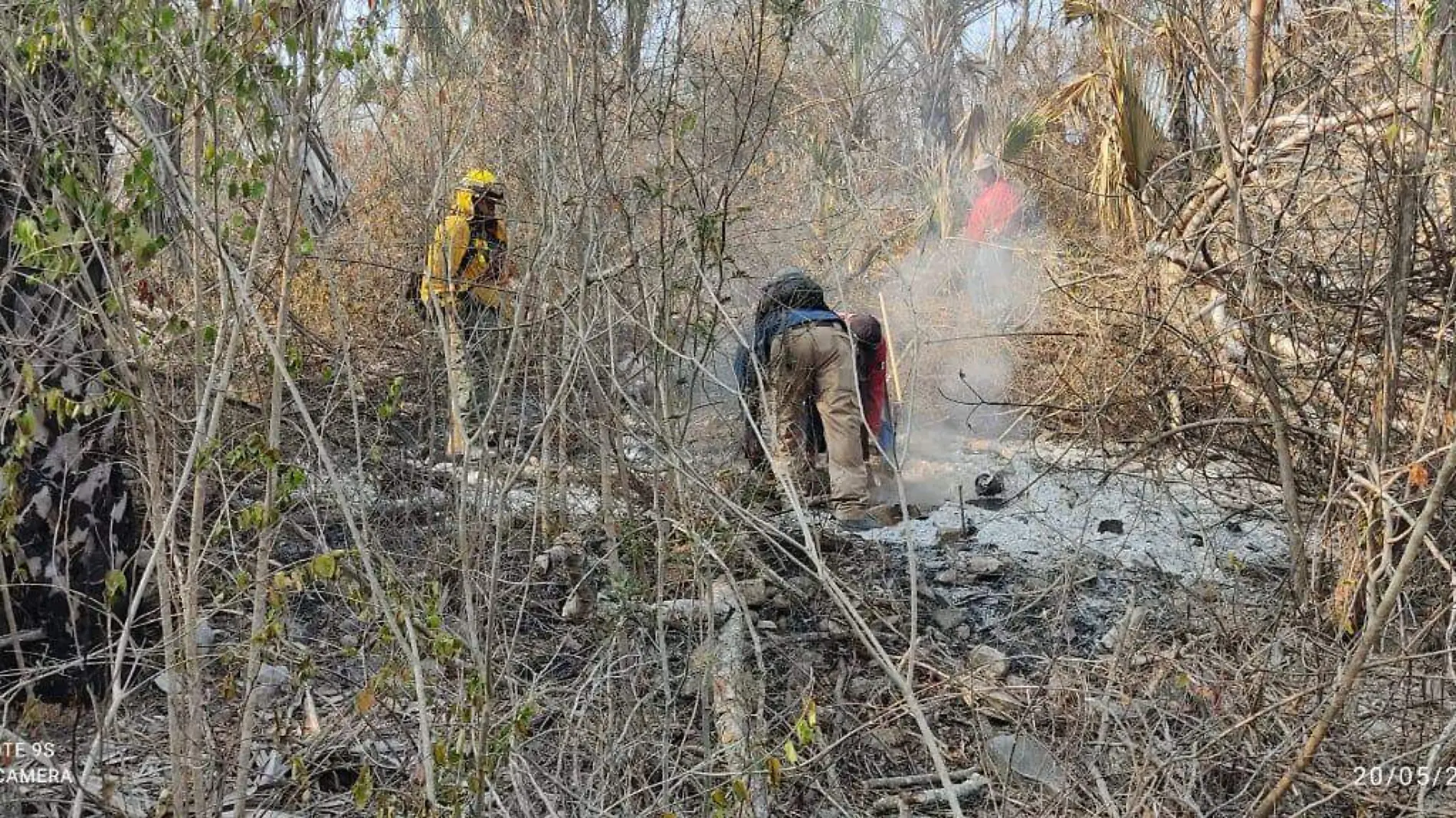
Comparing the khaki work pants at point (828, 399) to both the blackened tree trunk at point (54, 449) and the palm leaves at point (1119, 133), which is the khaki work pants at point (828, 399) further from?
the blackened tree trunk at point (54, 449)

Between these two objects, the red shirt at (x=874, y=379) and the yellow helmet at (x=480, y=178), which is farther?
the red shirt at (x=874, y=379)

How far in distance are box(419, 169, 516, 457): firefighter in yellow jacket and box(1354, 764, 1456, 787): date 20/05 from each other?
2.27 m

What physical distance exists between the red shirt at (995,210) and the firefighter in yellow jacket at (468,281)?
636 cm

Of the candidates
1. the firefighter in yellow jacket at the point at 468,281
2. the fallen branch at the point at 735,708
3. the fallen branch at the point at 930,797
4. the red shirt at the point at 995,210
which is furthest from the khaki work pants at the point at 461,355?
the red shirt at the point at 995,210

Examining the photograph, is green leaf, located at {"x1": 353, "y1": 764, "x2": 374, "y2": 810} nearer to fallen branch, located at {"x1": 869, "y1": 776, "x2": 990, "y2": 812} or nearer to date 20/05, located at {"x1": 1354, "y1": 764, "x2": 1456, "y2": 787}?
fallen branch, located at {"x1": 869, "y1": 776, "x2": 990, "y2": 812}

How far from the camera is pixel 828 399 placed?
6383 millimetres

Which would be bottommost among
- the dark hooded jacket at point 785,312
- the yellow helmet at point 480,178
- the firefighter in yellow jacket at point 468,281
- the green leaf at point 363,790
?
the green leaf at point 363,790

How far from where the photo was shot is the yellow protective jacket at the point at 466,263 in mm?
3352

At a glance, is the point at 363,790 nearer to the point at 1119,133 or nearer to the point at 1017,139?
the point at 1119,133

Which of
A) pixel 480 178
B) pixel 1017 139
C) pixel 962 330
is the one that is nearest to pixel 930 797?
pixel 480 178

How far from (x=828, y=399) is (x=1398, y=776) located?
12.8ft

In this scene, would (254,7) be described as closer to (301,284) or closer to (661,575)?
(661,575)

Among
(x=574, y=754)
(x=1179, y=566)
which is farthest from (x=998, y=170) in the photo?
(x=574, y=754)

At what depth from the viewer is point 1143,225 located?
5359 mm
